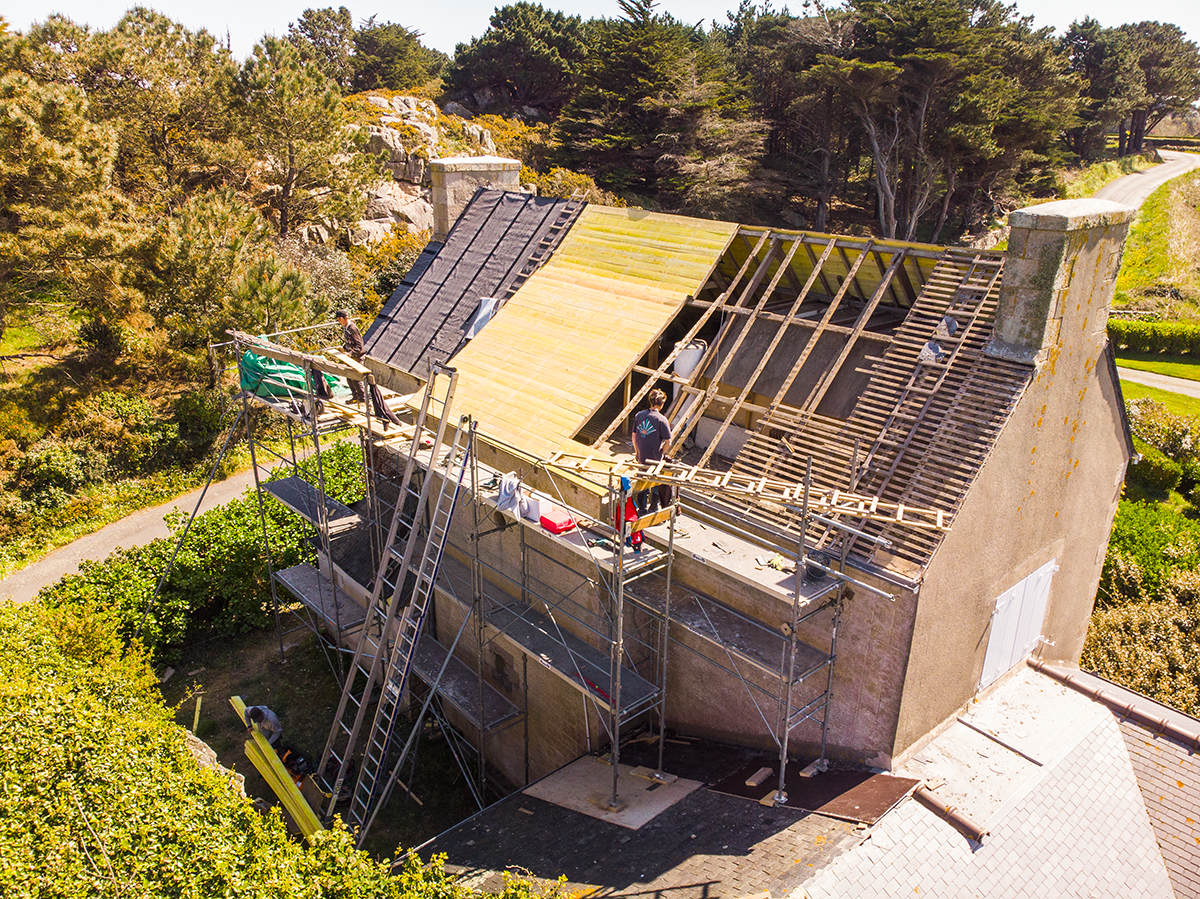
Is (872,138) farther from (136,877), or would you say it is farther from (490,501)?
(136,877)

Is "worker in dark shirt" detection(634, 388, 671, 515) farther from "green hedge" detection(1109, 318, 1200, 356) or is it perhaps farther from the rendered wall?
"green hedge" detection(1109, 318, 1200, 356)

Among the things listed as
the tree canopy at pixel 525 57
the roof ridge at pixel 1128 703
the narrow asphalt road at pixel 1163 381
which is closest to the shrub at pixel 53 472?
the roof ridge at pixel 1128 703

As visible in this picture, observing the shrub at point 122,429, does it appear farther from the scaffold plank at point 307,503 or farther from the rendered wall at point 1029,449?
the rendered wall at point 1029,449

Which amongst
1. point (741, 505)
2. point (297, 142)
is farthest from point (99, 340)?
point (741, 505)

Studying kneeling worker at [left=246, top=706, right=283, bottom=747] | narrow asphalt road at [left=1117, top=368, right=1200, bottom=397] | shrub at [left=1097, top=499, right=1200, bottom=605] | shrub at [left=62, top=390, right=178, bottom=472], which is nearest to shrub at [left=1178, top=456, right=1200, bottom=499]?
shrub at [left=1097, top=499, right=1200, bottom=605]

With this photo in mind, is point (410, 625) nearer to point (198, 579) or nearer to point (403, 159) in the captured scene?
point (198, 579)

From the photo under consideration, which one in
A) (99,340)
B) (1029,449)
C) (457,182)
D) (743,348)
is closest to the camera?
(1029,449)
